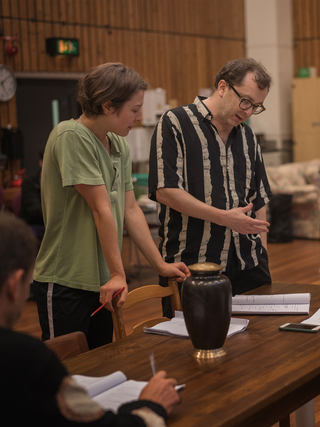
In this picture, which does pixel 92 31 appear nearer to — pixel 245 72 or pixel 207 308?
pixel 245 72

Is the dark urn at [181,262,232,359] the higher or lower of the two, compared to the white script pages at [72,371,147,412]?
higher

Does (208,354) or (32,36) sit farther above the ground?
(32,36)

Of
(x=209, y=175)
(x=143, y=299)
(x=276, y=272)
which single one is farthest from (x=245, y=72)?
(x=276, y=272)

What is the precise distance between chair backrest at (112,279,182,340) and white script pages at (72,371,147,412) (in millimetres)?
525

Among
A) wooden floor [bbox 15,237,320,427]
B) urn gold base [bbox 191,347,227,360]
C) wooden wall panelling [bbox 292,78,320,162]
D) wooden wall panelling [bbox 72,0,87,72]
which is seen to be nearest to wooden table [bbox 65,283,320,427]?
urn gold base [bbox 191,347,227,360]

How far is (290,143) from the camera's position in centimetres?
1197

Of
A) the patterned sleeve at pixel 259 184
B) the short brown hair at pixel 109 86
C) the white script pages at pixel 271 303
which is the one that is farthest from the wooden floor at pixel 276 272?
the short brown hair at pixel 109 86

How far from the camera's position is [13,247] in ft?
3.61

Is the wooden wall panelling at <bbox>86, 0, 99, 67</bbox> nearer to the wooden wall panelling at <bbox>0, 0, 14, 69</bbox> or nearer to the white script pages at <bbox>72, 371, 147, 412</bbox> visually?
the wooden wall panelling at <bbox>0, 0, 14, 69</bbox>

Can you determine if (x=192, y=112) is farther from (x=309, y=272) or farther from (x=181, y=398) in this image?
(x=309, y=272)

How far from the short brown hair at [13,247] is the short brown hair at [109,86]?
984 millimetres

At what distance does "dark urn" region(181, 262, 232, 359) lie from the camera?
1590mm

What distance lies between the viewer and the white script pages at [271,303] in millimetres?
2082

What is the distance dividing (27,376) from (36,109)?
807 centimetres
